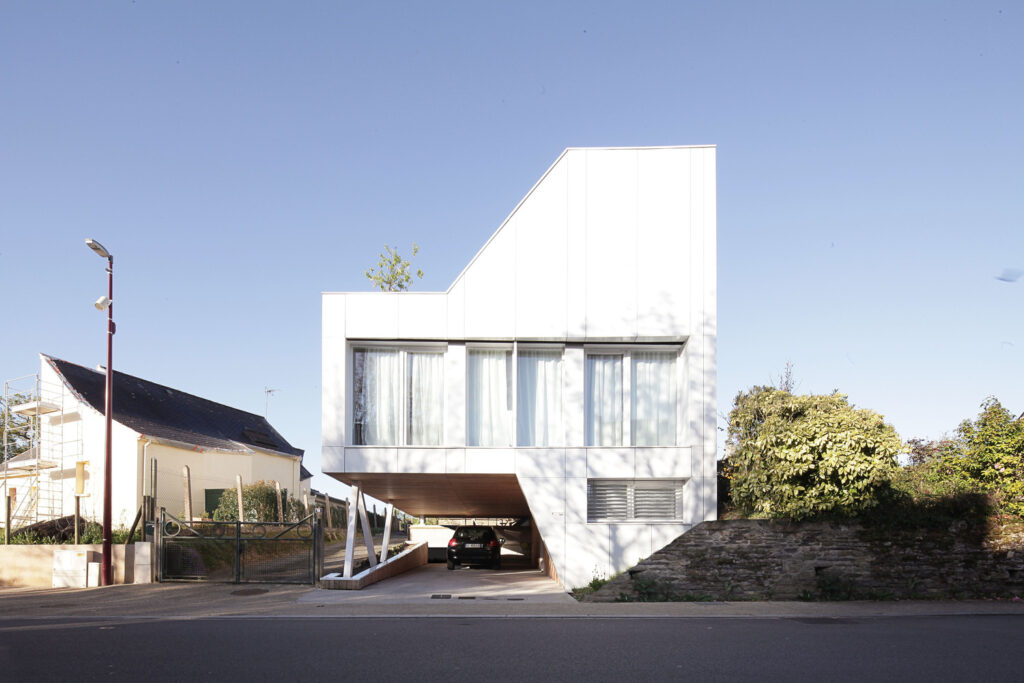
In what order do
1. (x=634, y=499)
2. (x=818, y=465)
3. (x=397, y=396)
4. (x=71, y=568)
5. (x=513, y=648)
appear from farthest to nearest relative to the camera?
(x=71, y=568)
(x=397, y=396)
(x=634, y=499)
(x=818, y=465)
(x=513, y=648)

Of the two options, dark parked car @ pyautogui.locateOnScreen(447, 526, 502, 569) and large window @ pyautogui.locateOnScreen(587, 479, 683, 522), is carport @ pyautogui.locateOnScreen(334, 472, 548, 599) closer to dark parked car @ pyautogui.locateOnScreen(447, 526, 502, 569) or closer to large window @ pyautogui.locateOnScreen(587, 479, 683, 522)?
dark parked car @ pyautogui.locateOnScreen(447, 526, 502, 569)

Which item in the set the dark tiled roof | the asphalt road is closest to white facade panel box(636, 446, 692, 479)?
the asphalt road

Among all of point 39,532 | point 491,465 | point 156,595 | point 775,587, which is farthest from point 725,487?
point 39,532

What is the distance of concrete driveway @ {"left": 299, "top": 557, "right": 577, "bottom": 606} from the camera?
15750mm

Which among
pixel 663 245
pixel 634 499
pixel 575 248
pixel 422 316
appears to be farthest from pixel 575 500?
pixel 663 245

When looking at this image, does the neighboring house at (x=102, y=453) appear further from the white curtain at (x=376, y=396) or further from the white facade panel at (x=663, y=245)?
the white facade panel at (x=663, y=245)

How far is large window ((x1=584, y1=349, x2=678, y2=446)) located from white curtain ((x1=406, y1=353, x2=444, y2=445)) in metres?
3.17

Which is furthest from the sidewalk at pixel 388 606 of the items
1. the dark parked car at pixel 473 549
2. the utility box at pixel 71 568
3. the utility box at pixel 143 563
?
the dark parked car at pixel 473 549

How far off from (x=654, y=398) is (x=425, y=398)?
496 centimetres

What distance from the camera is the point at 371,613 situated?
Answer: 13828mm

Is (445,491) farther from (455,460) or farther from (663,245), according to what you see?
(663,245)

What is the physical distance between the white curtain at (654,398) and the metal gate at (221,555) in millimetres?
7546

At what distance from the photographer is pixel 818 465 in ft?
51.8

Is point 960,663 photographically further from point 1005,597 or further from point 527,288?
point 527,288
